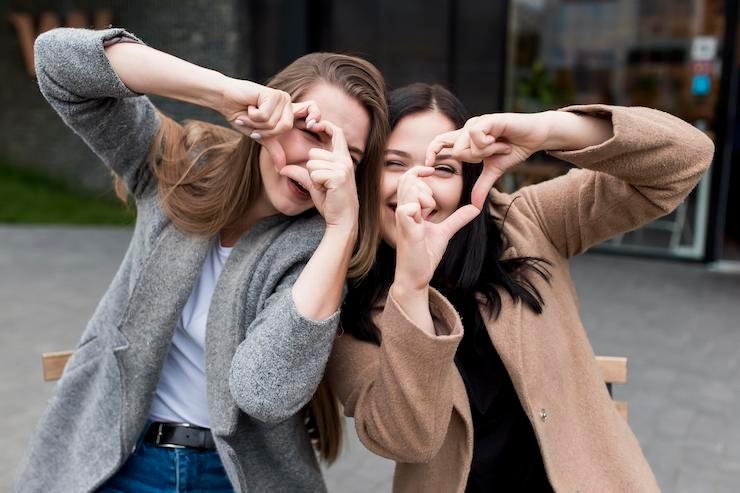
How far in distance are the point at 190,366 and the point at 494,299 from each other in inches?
28.5

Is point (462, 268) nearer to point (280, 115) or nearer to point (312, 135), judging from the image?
point (312, 135)

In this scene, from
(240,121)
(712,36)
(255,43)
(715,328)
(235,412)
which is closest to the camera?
(240,121)

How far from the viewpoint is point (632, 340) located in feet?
18.0

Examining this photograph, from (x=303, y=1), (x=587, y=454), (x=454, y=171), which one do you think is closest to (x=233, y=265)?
(x=454, y=171)

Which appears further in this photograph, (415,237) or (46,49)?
(46,49)

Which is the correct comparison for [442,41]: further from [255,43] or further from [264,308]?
[264,308]

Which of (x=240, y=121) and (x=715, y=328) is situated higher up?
(x=240, y=121)

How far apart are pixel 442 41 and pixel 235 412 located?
684cm

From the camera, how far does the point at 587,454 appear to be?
173cm

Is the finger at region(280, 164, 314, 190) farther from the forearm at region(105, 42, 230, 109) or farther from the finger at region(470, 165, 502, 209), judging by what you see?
the finger at region(470, 165, 502, 209)

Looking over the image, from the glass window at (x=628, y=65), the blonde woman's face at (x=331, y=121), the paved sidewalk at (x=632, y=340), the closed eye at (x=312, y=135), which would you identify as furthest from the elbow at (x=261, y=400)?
the glass window at (x=628, y=65)

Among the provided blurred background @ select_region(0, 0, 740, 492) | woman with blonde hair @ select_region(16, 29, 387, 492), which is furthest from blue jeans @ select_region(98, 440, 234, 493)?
blurred background @ select_region(0, 0, 740, 492)

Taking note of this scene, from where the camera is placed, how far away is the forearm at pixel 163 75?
155cm

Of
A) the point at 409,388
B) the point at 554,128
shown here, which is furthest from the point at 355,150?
the point at 409,388
